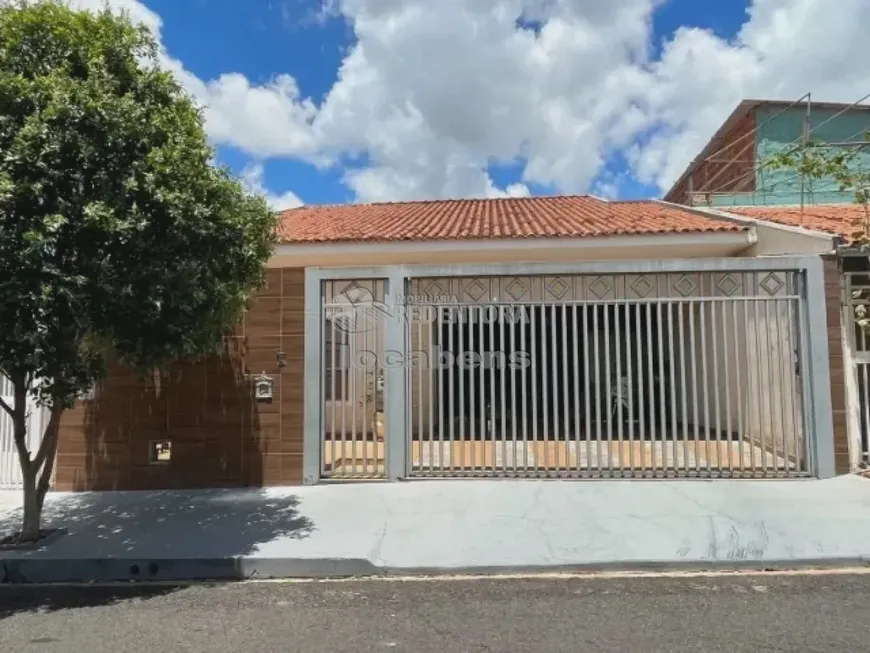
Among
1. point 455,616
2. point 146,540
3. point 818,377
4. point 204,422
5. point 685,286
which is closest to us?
point 455,616

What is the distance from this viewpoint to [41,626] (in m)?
4.27

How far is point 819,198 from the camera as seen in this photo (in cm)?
1480

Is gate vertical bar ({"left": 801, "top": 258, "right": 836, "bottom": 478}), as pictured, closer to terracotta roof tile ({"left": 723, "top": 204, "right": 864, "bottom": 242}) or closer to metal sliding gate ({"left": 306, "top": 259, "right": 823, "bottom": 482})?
metal sliding gate ({"left": 306, "top": 259, "right": 823, "bottom": 482})

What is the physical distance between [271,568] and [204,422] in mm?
3028

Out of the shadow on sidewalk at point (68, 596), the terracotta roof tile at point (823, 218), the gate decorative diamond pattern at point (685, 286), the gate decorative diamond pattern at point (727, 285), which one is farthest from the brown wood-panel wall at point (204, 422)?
the terracotta roof tile at point (823, 218)

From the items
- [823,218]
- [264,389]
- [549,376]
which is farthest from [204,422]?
Answer: [823,218]

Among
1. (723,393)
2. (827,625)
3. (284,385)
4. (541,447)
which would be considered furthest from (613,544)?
(284,385)

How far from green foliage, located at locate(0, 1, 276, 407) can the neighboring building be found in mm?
12753

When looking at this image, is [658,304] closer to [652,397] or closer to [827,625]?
[652,397]

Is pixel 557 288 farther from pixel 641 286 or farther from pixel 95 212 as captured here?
pixel 95 212

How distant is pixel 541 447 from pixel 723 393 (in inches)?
96.0

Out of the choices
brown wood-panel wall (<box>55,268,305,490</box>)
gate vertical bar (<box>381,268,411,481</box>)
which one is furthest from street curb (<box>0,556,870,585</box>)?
gate vertical bar (<box>381,268,411,481</box>)

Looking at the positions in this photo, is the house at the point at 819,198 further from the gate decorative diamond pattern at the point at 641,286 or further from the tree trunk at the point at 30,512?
the tree trunk at the point at 30,512

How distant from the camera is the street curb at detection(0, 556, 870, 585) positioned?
5.17 m
